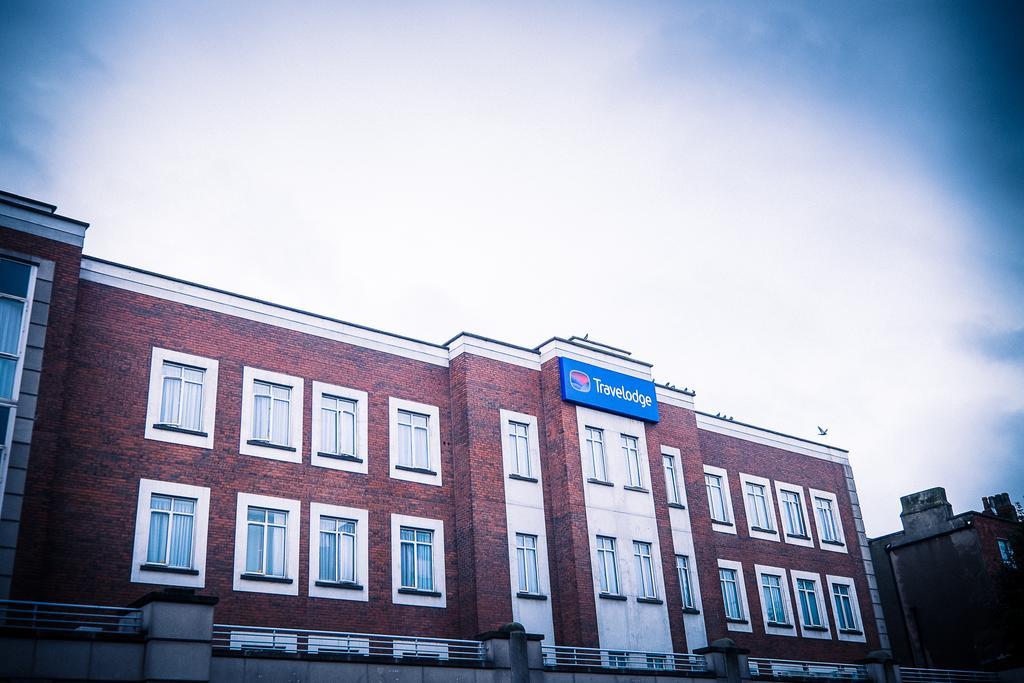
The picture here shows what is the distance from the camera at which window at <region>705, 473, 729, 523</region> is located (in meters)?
37.5

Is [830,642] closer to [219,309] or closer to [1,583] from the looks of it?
[219,309]

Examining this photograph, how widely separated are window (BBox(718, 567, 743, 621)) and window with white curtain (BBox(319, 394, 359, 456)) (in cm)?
1565

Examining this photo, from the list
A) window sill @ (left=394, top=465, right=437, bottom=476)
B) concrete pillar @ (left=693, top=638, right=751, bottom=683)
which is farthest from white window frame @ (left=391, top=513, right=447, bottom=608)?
concrete pillar @ (left=693, top=638, right=751, bottom=683)

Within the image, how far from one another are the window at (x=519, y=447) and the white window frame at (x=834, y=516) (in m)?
15.8

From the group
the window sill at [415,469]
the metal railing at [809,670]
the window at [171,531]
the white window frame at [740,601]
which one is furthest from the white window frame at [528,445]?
the window at [171,531]

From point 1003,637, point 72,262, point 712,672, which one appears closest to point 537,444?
point 712,672

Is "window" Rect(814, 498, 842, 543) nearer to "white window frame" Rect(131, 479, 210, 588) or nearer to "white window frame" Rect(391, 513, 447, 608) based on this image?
"white window frame" Rect(391, 513, 447, 608)

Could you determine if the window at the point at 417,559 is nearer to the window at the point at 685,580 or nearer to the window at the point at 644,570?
the window at the point at 644,570

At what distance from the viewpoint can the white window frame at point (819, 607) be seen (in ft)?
125

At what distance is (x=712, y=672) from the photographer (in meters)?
29.8

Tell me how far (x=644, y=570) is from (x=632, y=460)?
3983 mm

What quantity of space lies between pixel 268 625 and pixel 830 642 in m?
24.3

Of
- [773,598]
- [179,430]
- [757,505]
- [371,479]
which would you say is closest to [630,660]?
[773,598]

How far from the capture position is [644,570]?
32.4 metres
